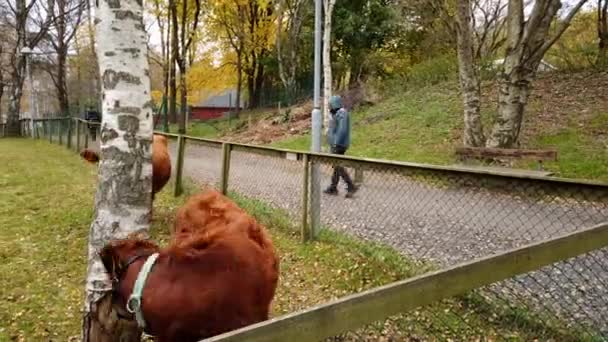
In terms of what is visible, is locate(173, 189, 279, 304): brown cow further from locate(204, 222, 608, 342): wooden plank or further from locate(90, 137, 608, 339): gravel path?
locate(90, 137, 608, 339): gravel path

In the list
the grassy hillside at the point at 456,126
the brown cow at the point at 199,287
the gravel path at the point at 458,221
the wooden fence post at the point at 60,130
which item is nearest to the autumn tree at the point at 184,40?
the grassy hillside at the point at 456,126

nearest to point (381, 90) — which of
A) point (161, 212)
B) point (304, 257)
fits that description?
point (161, 212)

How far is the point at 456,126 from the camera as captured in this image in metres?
14.2

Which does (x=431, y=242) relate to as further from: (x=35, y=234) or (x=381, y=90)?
(x=381, y=90)

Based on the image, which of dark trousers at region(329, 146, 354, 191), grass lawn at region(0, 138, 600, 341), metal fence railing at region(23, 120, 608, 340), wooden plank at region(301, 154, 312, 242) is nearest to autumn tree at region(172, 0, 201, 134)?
grass lawn at region(0, 138, 600, 341)

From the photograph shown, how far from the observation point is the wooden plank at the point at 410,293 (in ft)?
4.52

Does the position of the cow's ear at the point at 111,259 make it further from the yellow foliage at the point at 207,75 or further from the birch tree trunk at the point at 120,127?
the yellow foliage at the point at 207,75

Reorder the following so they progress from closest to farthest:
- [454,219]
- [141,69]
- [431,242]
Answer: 1. [141,69]
2. [431,242]
3. [454,219]

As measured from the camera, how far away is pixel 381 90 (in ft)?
70.4

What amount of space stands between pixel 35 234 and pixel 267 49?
26.0m

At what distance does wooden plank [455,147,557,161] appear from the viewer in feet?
28.2

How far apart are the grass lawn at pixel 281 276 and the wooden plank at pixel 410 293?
1.42 m

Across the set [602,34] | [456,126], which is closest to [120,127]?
[456,126]

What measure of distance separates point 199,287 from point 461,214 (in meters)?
4.42
